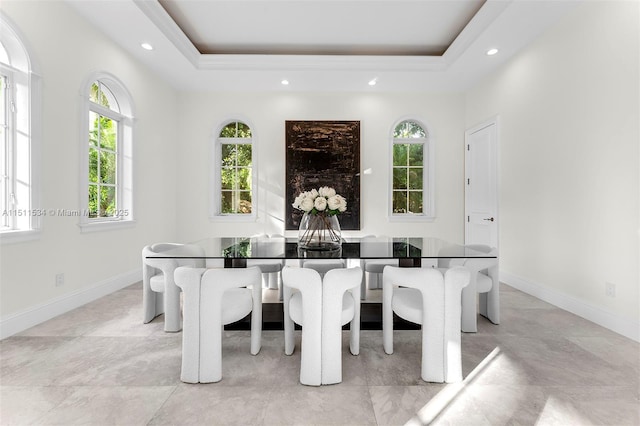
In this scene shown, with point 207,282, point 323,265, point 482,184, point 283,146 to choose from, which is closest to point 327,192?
point 323,265

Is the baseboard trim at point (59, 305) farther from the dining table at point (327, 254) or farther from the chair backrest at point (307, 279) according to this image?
the chair backrest at point (307, 279)

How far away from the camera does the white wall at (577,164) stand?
246 centimetres

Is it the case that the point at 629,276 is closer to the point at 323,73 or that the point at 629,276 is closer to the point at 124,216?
the point at 323,73

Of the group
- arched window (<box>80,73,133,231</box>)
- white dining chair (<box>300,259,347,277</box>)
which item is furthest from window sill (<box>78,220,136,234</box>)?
white dining chair (<box>300,259,347,277</box>)

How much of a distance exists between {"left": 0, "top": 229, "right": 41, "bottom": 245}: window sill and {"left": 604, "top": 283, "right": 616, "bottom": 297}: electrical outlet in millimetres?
4926

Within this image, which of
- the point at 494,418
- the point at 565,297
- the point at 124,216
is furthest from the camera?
the point at 124,216

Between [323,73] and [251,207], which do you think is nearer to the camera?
[323,73]

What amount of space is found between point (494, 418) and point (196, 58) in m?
4.72

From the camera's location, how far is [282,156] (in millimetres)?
4922

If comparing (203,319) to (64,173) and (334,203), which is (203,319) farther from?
(64,173)

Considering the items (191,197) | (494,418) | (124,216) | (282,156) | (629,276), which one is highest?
(282,156)

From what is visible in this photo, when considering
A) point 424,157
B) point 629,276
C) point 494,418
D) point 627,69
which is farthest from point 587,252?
point 424,157

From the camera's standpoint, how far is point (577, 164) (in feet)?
9.57

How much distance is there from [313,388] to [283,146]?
3.87m
